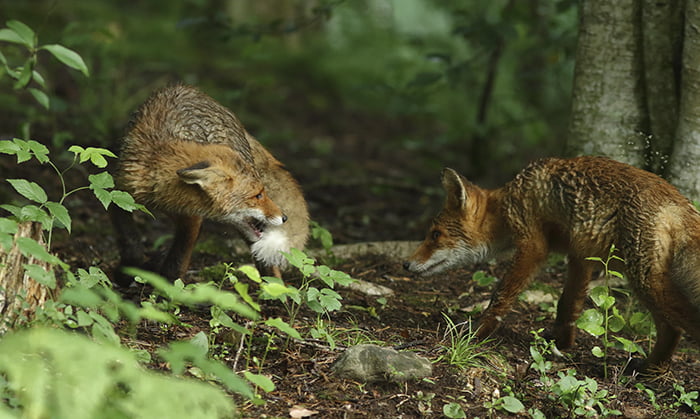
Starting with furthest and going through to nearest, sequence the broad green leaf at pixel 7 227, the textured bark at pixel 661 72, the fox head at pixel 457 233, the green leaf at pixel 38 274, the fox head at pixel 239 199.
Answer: the textured bark at pixel 661 72, the fox head at pixel 457 233, the fox head at pixel 239 199, the broad green leaf at pixel 7 227, the green leaf at pixel 38 274

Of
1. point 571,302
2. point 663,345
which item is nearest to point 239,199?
point 571,302

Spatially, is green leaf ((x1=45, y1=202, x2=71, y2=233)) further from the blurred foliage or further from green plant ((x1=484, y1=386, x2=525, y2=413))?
the blurred foliage

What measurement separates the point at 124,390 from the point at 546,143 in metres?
13.0

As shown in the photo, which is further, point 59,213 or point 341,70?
point 341,70

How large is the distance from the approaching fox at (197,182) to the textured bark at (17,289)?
4.12ft

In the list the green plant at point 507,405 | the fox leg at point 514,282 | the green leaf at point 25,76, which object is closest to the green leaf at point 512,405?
the green plant at point 507,405

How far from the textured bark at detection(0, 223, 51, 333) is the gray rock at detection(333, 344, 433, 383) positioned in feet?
6.61

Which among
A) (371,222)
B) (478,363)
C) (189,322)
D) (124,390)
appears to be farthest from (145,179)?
(371,222)

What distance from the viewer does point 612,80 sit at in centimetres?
708

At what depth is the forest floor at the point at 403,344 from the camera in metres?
4.54

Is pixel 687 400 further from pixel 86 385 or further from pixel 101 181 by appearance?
pixel 101 181

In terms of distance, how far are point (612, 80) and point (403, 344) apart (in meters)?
3.68

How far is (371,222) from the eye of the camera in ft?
32.7

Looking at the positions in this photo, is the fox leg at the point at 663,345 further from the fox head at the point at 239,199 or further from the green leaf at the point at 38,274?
the green leaf at the point at 38,274
